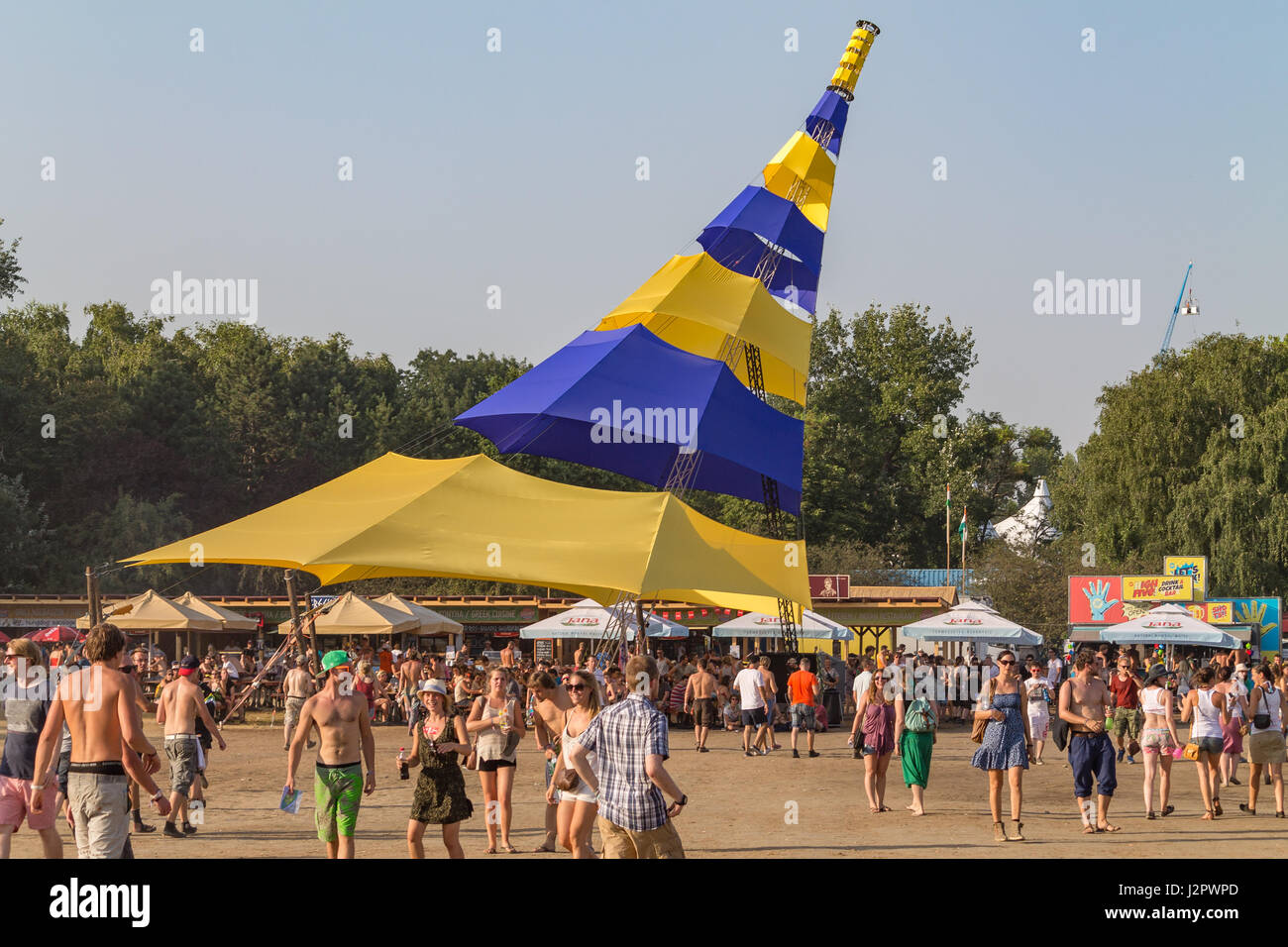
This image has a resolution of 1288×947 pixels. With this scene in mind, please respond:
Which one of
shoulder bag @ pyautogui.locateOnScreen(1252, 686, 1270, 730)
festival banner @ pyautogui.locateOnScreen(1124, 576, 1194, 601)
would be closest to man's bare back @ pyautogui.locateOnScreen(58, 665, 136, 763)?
shoulder bag @ pyautogui.locateOnScreen(1252, 686, 1270, 730)

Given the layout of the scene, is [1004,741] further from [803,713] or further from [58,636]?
[58,636]

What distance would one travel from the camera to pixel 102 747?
24.6 ft

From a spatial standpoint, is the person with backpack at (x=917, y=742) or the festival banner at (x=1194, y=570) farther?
the festival banner at (x=1194, y=570)

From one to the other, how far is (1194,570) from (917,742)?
30691mm

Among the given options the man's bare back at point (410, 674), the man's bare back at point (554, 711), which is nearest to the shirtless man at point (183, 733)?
→ the man's bare back at point (554, 711)

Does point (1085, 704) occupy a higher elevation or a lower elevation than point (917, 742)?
higher

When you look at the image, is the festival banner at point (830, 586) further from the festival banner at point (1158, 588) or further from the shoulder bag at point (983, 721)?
the shoulder bag at point (983, 721)

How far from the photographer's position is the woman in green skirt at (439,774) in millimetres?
9719

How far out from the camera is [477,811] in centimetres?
1488

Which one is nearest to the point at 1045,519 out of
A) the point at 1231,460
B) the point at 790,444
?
the point at 1231,460

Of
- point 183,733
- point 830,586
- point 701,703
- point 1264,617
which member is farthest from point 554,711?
point 1264,617

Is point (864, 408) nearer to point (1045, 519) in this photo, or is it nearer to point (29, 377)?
point (1045, 519)

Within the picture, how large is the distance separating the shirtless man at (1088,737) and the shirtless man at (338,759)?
274 inches
